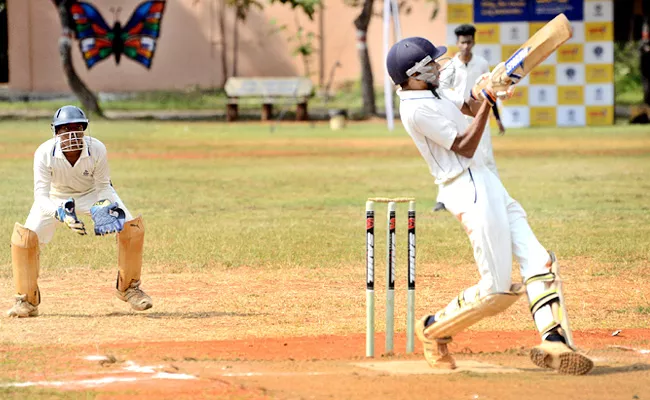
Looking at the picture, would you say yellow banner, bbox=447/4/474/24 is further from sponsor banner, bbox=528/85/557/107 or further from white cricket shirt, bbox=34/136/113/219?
white cricket shirt, bbox=34/136/113/219

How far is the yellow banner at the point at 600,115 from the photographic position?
32562mm

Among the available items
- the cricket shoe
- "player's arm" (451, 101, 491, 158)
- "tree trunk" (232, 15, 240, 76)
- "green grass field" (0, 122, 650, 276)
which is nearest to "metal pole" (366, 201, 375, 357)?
the cricket shoe

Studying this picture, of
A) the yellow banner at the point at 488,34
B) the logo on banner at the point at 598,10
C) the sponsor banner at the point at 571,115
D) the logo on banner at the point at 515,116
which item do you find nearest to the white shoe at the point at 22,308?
the yellow banner at the point at 488,34

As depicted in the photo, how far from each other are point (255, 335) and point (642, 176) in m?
12.7

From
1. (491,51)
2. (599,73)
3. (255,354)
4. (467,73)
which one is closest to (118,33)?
(491,51)

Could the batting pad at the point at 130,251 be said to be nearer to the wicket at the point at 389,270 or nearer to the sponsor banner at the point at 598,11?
the wicket at the point at 389,270

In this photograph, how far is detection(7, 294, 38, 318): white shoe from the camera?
947 centimetres

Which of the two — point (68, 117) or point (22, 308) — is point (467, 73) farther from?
point (22, 308)

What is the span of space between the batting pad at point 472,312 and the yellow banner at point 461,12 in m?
25.2

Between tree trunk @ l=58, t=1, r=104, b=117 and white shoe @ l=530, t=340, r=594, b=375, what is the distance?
1235 inches

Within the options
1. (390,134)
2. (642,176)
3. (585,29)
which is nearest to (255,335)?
(642,176)

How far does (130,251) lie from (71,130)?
43.9 inches

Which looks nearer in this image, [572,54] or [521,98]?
[572,54]

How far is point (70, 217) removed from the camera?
360 inches
